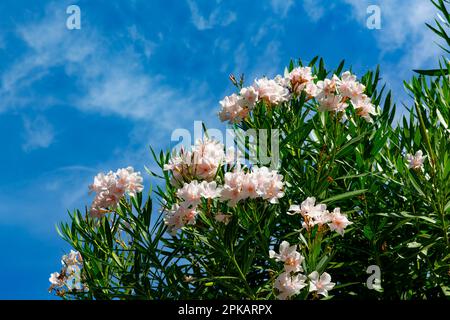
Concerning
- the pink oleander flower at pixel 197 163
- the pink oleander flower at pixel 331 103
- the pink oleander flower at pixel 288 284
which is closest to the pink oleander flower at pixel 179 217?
the pink oleander flower at pixel 197 163

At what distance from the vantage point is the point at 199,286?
2.75 meters

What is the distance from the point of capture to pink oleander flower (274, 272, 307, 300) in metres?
2.27

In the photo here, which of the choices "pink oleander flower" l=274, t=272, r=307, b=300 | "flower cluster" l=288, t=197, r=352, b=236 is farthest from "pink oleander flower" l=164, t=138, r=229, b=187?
"pink oleander flower" l=274, t=272, r=307, b=300

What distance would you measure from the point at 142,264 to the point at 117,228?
27 cm

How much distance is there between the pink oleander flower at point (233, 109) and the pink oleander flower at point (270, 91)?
3.7 inches

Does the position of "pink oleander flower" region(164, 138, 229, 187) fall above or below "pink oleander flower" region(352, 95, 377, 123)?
below


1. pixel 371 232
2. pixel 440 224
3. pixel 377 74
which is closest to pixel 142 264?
pixel 371 232

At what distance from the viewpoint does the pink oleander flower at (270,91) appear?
273 cm

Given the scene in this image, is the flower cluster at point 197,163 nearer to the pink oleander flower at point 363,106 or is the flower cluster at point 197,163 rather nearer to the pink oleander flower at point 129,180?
the pink oleander flower at point 129,180

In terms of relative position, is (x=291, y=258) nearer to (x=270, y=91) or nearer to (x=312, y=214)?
(x=312, y=214)

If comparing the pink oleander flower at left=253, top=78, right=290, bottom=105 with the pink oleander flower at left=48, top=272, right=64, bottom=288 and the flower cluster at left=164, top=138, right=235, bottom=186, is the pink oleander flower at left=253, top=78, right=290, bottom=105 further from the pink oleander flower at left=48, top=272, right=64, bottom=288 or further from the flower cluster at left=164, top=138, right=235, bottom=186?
the pink oleander flower at left=48, top=272, right=64, bottom=288

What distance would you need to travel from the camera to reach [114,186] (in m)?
2.50

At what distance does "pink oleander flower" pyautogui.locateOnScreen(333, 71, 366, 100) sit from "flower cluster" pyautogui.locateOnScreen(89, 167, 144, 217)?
0.96m

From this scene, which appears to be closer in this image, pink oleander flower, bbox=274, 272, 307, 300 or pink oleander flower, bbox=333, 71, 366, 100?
pink oleander flower, bbox=274, 272, 307, 300
